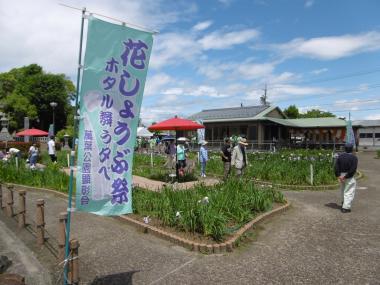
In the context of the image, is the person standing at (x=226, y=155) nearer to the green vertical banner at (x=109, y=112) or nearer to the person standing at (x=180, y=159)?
the person standing at (x=180, y=159)

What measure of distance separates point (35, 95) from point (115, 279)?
4662 cm

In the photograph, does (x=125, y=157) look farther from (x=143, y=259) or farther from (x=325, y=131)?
(x=325, y=131)

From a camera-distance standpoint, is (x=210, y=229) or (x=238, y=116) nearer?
(x=210, y=229)

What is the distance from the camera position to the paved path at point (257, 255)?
15.4 feet

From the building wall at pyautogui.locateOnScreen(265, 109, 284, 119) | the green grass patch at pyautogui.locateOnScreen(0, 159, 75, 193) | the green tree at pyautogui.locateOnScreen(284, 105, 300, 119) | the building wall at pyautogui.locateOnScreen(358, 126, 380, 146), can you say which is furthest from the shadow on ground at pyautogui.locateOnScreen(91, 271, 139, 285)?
the green tree at pyautogui.locateOnScreen(284, 105, 300, 119)

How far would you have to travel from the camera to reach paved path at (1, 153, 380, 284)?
4.70 metres

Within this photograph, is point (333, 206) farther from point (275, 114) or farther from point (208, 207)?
point (275, 114)

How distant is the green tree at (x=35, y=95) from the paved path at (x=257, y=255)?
132ft

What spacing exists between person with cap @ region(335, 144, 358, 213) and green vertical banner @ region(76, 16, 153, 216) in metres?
6.09

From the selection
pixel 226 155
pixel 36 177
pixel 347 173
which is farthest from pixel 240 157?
pixel 36 177

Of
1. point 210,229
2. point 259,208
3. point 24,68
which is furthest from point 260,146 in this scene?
point 24,68

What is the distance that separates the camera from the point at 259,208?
8.02 metres

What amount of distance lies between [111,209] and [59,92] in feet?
155

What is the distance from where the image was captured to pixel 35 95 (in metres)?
45.8
